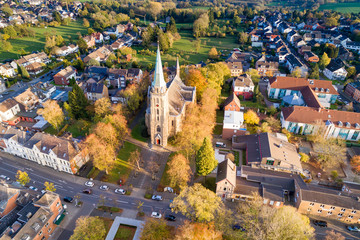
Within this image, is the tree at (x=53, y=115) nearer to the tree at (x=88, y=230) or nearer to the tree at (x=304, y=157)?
the tree at (x=88, y=230)

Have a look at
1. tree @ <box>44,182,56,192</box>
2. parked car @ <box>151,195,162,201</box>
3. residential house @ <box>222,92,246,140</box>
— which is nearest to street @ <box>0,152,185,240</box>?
parked car @ <box>151,195,162,201</box>

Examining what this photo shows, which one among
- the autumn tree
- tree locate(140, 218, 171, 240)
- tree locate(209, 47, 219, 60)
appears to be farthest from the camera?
tree locate(209, 47, 219, 60)

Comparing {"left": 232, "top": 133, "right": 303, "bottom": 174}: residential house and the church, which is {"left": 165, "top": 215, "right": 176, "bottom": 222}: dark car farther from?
{"left": 232, "top": 133, "right": 303, "bottom": 174}: residential house

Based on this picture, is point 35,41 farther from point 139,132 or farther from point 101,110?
point 139,132

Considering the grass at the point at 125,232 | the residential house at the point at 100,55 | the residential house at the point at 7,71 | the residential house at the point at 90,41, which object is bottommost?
the grass at the point at 125,232

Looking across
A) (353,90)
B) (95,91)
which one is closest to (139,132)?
(95,91)

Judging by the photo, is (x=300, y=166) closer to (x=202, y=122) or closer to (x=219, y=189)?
(x=219, y=189)

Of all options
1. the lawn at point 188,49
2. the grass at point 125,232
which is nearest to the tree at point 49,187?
the grass at point 125,232
